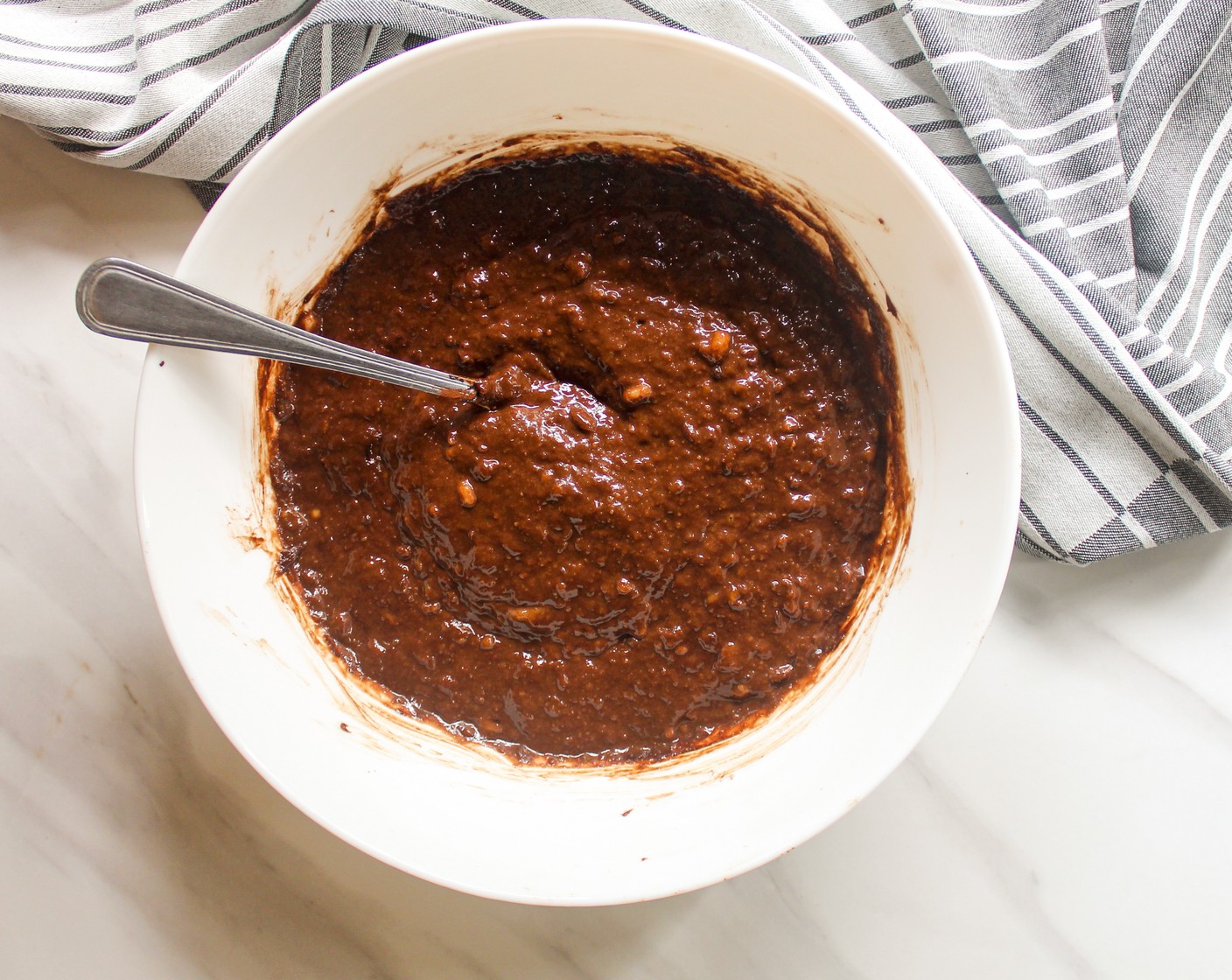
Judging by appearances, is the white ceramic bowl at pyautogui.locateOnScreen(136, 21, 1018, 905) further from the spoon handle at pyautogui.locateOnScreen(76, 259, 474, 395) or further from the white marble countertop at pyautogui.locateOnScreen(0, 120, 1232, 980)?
the white marble countertop at pyautogui.locateOnScreen(0, 120, 1232, 980)

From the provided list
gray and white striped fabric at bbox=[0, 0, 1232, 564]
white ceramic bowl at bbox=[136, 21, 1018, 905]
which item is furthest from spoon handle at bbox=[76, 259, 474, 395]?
gray and white striped fabric at bbox=[0, 0, 1232, 564]

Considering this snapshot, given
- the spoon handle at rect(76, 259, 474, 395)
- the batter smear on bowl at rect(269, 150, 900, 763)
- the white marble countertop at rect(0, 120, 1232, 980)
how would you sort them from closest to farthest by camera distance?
the spoon handle at rect(76, 259, 474, 395)
the batter smear on bowl at rect(269, 150, 900, 763)
the white marble countertop at rect(0, 120, 1232, 980)

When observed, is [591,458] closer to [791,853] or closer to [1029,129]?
[791,853]

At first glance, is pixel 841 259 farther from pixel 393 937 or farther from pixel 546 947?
pixel 393 937

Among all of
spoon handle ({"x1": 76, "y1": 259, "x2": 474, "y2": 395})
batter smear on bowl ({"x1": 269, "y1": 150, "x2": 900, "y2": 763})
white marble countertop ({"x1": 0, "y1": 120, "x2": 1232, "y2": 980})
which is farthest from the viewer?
white marble countertop ({"x1": 0, "y1": 120, "x2": 1232, "y2": 980})

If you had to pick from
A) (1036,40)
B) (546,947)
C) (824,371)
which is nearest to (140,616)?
(546,947)

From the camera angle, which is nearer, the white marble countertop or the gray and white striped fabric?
the gray and white striped fabric

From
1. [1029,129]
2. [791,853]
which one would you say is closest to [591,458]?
[791,853]

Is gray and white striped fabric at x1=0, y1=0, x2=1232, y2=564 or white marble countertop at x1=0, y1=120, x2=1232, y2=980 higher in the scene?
gray and white striped fabric at x1=0, y1=0, x2=1232, y2=564
